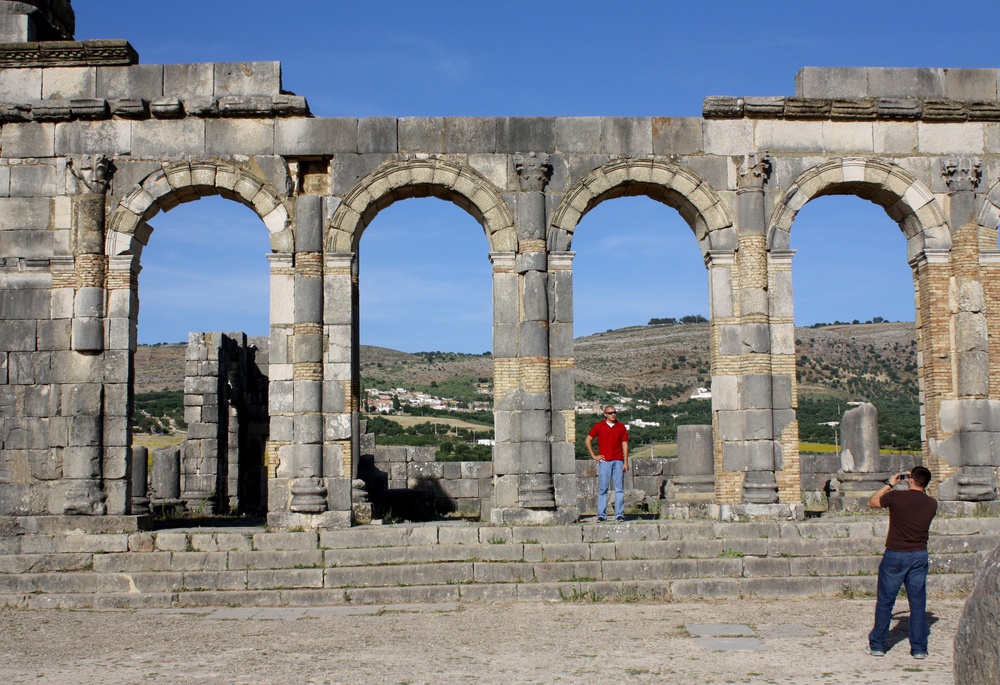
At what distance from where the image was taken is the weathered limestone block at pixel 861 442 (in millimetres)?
19328

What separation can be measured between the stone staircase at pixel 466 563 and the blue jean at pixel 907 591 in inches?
128

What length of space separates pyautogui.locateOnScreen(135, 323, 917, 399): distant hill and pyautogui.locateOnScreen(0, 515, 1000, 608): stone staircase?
110 ft

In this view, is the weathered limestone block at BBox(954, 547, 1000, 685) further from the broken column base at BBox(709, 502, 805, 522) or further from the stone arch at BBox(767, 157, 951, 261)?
the stone arch at BBox(767, 157, 951, 261)

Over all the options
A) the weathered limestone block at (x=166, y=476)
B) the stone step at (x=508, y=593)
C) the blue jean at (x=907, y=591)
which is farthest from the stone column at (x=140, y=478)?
the blue jean at (x=907, y=591)

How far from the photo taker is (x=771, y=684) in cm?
843

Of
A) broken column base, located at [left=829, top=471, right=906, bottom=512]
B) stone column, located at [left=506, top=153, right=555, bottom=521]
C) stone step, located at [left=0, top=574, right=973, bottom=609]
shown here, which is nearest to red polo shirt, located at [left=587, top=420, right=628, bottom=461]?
stone column, located at [left=506, top=153, right=555, bottom=521]

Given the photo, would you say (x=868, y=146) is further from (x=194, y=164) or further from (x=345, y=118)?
(x=194, y=164)

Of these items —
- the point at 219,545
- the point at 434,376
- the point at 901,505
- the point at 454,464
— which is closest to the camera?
the point at 901,505

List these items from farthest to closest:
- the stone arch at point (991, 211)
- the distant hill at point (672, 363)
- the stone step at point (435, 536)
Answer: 1. the distant hill at point (672, 363)
2. the stone arch at point (991, 211)
3. the stone step at point (435, 536)

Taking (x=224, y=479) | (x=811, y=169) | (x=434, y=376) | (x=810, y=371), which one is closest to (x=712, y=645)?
(x=811, y=169)

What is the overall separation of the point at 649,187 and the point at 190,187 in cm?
657

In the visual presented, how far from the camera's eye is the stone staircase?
41.3 ft

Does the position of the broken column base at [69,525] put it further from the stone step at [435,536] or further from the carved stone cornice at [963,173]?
the carved stone cornice at [963,173]

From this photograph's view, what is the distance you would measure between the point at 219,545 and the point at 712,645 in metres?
6.76
